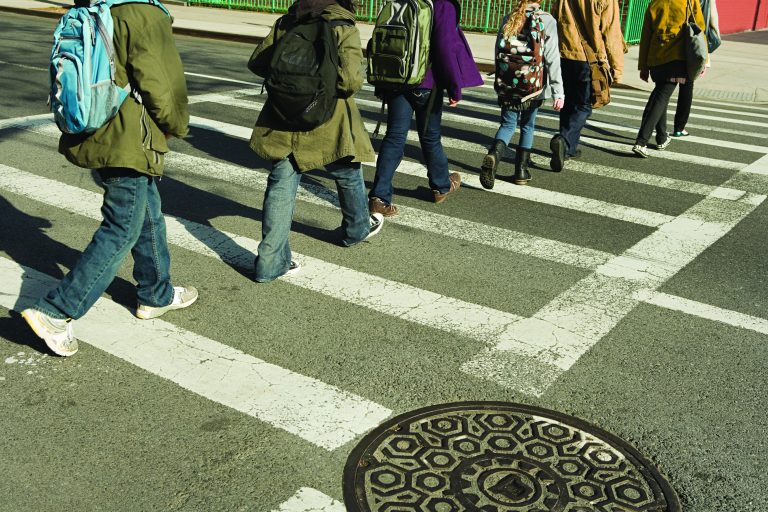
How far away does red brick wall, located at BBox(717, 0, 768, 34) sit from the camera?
28.8 metres

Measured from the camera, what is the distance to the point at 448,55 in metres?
6.53

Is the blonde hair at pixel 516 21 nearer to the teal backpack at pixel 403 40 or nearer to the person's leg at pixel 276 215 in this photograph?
the teal backpack at pixel 403 40

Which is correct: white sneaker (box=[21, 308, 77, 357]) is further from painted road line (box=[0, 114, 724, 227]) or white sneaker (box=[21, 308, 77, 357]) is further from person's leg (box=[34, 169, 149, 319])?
painted road line (box=[0, 114, 724, 227])

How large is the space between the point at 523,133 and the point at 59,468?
17.7ft

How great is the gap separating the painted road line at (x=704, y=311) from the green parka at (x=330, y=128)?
1861 mm

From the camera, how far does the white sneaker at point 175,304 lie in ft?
15.8

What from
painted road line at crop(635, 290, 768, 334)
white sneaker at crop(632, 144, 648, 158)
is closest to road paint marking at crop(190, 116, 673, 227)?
painted road line at crop(635, 290, 768, 334)

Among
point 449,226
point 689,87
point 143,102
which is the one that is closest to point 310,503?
point 143,102

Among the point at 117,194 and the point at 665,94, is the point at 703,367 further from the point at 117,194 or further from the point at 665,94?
the point at 665,94

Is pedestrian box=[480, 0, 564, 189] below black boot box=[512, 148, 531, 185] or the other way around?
the other way around

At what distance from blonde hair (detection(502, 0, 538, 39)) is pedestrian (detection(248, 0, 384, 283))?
89.0 inches

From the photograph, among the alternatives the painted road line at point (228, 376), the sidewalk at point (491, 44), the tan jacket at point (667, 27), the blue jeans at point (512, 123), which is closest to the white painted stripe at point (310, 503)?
the painted road line at point (228, 376)

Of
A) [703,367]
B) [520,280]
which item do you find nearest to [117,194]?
[520,280]

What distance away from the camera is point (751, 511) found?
3.31 m
